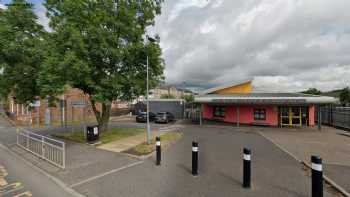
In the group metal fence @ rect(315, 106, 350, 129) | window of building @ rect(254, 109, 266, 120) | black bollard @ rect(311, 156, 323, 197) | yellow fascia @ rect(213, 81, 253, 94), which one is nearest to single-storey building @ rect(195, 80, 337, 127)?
window of building @ rect(254, 109, 266, 120)

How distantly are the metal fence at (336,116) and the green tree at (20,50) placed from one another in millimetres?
22359

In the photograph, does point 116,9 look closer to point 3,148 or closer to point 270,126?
point 3,148

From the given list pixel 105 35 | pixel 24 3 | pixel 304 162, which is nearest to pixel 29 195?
pixel 105 35

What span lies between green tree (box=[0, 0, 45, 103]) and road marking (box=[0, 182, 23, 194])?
19.7ft

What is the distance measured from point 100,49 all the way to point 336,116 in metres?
21.0

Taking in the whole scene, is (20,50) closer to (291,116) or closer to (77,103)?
(77,103)

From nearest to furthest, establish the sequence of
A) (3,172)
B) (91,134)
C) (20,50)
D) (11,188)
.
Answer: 1. (11,188)
2. (3,172)
3. (20,50)
4. (91,134)

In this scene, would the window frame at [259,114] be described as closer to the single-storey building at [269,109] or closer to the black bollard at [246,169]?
the single-storey building at [269,109]

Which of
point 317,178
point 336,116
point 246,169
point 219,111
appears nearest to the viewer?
point 317,178

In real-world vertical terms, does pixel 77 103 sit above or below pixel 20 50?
below

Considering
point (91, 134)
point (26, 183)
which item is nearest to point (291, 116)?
point (91, 134)

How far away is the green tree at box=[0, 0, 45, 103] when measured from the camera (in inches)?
354

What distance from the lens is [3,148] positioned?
380 inches

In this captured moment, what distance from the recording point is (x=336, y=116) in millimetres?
16766
